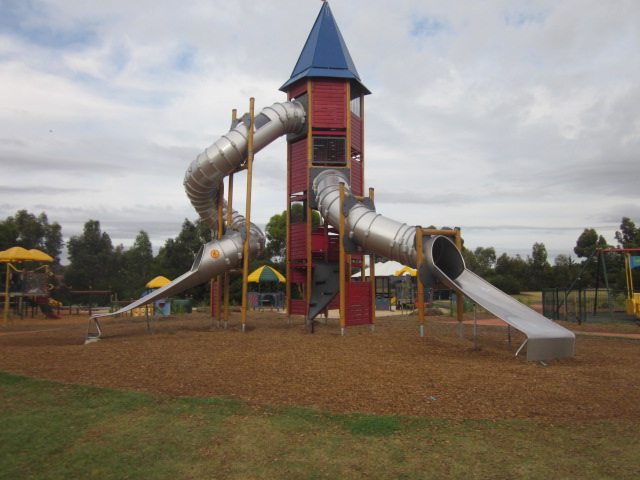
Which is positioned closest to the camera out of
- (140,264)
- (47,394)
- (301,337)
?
(47,394)

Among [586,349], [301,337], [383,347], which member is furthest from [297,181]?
[586,349]

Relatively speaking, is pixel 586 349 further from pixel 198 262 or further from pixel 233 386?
pixel 198 262

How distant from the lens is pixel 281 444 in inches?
199

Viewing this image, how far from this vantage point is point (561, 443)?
5047 mm

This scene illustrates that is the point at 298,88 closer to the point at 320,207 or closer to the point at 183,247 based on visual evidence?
the point at 320,207

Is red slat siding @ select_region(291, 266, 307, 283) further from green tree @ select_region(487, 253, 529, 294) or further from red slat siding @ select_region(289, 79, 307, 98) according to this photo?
green tree @ select_region(487, 253, 529, 294)

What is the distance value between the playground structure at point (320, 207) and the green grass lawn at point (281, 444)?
241 inches

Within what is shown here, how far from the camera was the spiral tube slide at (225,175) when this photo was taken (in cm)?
1448

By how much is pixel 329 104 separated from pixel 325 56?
186cm

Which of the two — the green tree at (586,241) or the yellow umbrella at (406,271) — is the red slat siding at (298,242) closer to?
the yellow umbrella at (406,271)

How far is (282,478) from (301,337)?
27.5ft

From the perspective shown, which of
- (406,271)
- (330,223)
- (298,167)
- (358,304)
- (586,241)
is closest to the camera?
(358,304)

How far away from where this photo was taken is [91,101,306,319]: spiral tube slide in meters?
14.5

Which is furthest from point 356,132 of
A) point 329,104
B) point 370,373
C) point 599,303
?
point 599,303
